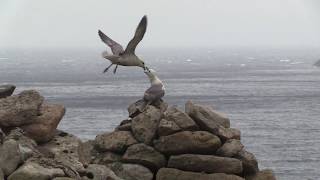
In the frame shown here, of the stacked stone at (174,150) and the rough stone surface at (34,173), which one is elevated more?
the rough stone surface at (34,173)

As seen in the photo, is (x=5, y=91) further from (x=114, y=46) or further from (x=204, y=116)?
(x=204, y=116)

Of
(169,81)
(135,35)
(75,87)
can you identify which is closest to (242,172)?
(135,35)

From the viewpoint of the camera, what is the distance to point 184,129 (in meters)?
24.3

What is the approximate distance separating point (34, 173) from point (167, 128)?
22.3 ft

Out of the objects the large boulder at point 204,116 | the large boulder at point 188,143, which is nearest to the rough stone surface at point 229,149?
the large boulder at point 188,143

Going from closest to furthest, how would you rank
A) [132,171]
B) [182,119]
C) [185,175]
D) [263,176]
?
1. [185,175]
2. [132,171]
3. [182,119]
4. [263,176]

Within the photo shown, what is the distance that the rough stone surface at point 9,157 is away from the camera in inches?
772

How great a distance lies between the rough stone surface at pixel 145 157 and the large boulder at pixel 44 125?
9.60ft

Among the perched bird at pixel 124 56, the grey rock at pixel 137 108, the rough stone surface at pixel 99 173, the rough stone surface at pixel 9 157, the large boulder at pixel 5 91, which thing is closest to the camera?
the rough stone surface at pixel 9 157

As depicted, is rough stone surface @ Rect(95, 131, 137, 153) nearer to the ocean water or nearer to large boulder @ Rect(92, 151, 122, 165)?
large boulder @ Rect(92, 151, 122, 165)

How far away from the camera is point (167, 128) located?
24109 mm

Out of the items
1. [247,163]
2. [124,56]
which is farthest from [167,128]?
[247,163]

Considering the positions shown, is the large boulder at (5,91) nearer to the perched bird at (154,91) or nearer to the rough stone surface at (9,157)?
the perched bird at (154,91)

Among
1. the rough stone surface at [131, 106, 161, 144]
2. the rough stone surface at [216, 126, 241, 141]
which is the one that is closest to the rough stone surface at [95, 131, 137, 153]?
the rough stone surface at [131, 106, 161, 144]
